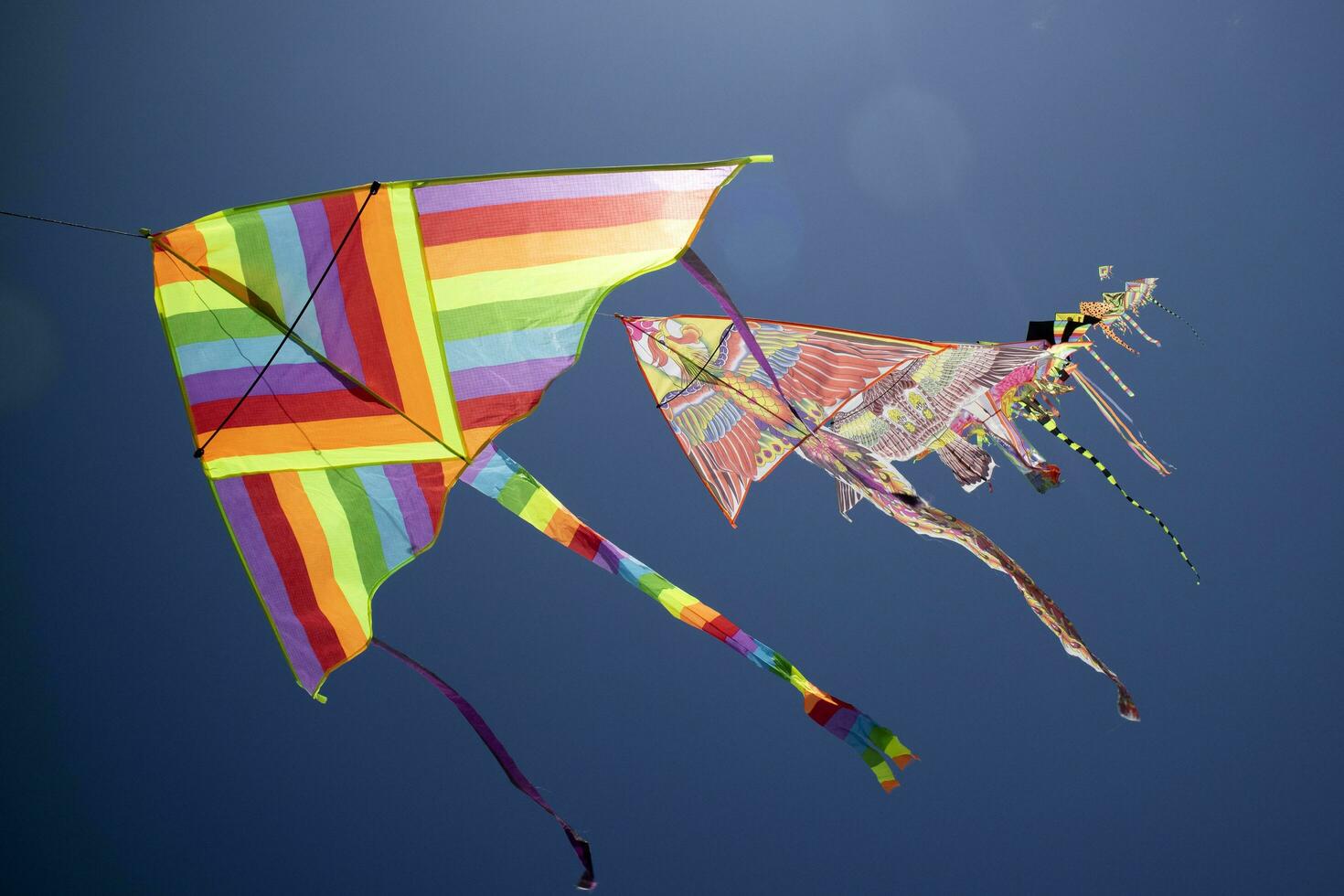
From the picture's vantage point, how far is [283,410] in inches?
152

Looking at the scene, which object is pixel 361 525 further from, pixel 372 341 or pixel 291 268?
pixel 291 268

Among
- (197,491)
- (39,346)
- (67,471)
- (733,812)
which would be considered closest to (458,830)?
(733,812)

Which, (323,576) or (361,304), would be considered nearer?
(361,304)

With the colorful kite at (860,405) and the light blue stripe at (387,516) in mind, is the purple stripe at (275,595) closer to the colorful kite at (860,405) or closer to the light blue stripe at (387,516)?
the light blue stripe at (387,516)

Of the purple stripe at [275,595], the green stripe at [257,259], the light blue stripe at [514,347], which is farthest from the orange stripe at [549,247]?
the purple stripe at [275,595]

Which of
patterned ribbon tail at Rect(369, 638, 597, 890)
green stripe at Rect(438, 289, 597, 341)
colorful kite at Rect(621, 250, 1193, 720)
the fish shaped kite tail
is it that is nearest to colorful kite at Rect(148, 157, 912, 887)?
green stripe at Rect(438, 289, 597, 341)

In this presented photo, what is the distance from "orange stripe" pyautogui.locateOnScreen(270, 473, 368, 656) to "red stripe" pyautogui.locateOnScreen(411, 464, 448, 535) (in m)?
0.57

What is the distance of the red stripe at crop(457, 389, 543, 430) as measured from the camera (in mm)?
3568

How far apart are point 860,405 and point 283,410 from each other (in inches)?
A: 126

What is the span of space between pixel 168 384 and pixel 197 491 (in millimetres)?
1036

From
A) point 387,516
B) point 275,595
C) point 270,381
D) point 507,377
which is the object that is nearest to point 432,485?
point 387,516

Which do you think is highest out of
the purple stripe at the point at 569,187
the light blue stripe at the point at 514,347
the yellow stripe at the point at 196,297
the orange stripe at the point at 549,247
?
the purple stripe at the point at 569,187

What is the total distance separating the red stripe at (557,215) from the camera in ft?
11.1

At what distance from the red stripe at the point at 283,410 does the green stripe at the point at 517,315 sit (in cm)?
55
